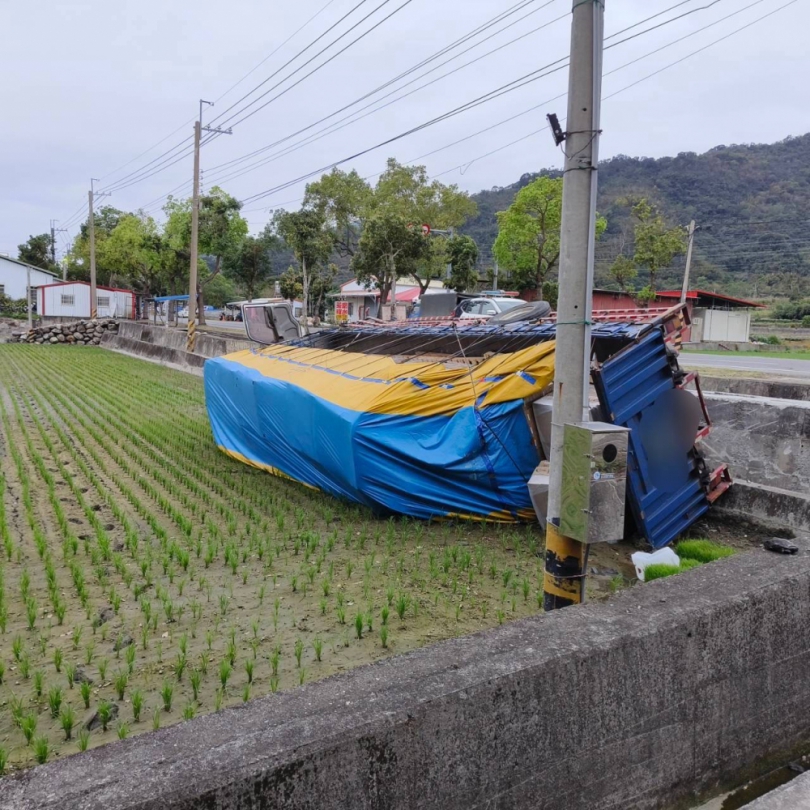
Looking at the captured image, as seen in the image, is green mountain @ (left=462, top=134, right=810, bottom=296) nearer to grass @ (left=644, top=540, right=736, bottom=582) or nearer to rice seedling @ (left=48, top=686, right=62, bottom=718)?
grass @ (left=644, top=540, right=736, bottom=582)

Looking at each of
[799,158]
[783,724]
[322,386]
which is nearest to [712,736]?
[783,724]

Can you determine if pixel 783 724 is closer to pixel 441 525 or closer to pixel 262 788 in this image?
pixel 262 788

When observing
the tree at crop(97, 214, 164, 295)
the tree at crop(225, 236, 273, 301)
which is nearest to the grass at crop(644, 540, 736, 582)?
the tree at crop(97, 214, 164, 295)

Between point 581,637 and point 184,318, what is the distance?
58.4 m

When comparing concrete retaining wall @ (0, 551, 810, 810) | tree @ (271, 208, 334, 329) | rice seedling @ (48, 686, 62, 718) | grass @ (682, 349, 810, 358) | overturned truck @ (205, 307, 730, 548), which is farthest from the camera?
tree @ (271, 208, 334, 329)

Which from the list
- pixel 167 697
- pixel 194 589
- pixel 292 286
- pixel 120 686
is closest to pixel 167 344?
pixel 194 589

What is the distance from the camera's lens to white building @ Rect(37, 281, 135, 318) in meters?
43.2

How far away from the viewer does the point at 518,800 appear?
92.4 inches

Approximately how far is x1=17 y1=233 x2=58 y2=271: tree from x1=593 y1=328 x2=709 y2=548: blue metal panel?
7886 centimetres

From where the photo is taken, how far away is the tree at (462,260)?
Result: 33.9 m

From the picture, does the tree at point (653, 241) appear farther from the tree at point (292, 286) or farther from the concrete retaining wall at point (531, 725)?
the concrete retaining wall at point (531, 725)

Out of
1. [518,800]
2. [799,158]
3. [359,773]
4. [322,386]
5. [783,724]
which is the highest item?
[799,158]

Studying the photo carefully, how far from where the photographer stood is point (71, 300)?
145ft

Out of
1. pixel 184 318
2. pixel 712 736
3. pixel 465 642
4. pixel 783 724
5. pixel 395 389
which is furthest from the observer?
pixel 184 318
